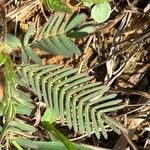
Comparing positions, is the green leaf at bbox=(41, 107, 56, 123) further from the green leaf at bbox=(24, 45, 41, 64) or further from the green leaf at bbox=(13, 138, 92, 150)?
the green leaf at bbox=(24, 45, 41, 64)

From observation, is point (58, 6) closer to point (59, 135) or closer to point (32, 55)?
point (32, 55)

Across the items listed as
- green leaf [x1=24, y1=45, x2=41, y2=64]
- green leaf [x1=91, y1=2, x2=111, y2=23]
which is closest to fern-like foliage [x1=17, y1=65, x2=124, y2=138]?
green leaf [x1=24, y1=45, x2=41, y2=64]

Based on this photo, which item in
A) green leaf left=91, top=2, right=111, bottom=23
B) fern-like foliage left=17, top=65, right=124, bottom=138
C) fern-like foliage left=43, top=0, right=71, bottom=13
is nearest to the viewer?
fern-like foliage left=43, top=0, right=71, bottom=13

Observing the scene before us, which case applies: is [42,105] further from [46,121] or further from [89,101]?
[89,101]

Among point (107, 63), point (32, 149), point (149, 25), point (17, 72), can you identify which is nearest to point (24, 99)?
point (17, 72)

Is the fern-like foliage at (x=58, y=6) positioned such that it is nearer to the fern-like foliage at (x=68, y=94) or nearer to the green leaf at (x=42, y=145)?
the fern-like foliage at (x=68, y=94)

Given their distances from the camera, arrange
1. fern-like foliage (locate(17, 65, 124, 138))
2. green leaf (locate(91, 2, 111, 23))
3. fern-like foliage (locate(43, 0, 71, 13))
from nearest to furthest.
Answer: fern-like foliage (locate(43, 0, 71, 13)), fern-like foliage (locate(17, 65, 124, 138)), green leaf (locate(91, 2, 111, 23))

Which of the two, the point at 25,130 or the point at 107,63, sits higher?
the point at 107,63
